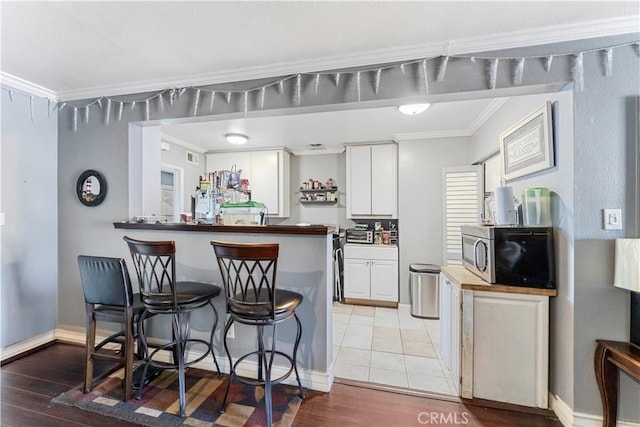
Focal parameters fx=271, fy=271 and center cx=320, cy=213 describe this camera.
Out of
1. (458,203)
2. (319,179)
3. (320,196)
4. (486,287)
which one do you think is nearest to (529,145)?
(486,287)

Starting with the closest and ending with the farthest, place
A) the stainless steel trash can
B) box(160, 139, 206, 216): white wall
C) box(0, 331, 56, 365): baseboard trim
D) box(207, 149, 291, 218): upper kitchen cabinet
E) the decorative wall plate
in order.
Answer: box(0, 331, 56, 365): baseboard trim, the decorative wall plate, the stainless steel trash can, box(160, 139, 206, 216): white wall, box(207, 149, 291, 218): upper kitchen cabinet

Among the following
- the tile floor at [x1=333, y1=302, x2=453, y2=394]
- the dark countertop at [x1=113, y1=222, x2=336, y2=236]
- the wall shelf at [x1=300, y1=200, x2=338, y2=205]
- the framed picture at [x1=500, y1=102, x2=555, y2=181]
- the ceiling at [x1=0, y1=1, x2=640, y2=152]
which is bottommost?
the tile floor at [x1=333, y1=302, x2=453, y2=394]

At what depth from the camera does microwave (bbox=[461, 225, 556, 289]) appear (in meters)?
1.75

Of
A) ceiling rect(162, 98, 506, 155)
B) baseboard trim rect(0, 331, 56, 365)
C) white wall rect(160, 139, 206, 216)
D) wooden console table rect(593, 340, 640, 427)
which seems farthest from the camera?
white wall rect(160, 139, 206, 216)

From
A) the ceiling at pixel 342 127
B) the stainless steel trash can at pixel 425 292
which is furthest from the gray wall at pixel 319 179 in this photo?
the stainless steel trash can at pixel 425 292

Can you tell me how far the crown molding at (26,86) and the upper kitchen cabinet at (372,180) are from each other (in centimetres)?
341

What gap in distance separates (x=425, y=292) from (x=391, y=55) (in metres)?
2.80

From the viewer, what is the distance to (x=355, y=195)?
13.8ft

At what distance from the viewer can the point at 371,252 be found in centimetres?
394

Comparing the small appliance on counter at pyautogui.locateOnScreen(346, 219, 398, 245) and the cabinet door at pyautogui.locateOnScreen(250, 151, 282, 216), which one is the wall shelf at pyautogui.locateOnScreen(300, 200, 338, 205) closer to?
the cabinet door at pyautogui.locateOnScreen(250, 151, 282, 216)

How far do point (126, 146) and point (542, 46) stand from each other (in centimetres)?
325

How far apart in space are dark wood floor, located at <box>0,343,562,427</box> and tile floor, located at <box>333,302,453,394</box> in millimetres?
188

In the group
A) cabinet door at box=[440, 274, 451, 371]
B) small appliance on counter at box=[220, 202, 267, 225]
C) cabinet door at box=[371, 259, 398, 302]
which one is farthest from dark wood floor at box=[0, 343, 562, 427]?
cabinet door at box=[371, 259, 398, 302]

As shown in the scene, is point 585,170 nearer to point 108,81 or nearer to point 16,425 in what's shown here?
point 108,81
